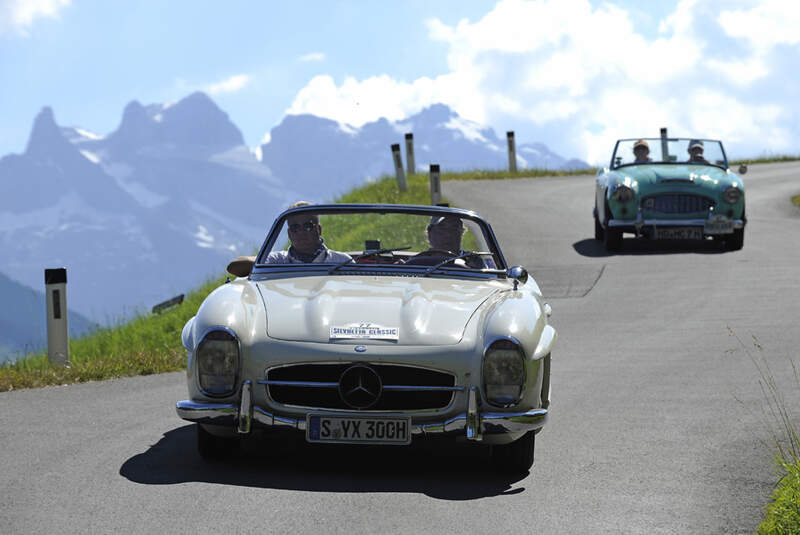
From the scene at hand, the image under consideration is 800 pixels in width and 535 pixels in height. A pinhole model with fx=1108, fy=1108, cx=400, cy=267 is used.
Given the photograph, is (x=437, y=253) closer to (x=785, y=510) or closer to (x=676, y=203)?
(x=785, y=510)

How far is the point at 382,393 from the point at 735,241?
12185mm

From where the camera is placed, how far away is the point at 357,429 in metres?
5.18

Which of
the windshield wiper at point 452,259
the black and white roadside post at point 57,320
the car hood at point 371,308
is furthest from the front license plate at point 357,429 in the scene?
the black and white roadside post at point 57,320

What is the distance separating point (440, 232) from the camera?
23.2 feet

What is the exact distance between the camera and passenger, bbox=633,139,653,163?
1655 cm

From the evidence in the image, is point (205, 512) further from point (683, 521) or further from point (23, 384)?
point (23, 384)

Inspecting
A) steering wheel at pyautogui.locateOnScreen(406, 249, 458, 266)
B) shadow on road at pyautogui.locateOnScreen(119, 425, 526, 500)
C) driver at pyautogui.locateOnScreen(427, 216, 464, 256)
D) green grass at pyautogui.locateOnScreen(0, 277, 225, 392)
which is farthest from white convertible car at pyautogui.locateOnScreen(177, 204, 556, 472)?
green grass at pyautogui.locateOnScreen(0, 277, 225, 392)

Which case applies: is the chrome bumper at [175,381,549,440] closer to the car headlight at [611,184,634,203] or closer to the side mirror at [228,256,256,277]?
the side mirror at [228,256,256,277]

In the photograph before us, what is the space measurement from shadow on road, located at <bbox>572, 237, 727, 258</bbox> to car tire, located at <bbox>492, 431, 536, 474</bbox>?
10914 mm

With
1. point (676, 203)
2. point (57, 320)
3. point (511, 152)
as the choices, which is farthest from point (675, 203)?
point (511, 152)

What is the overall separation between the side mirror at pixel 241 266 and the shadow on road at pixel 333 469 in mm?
1081

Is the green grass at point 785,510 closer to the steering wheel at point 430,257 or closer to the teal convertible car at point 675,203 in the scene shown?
the steering wheel at point 430,257

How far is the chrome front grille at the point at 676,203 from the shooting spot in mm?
15766

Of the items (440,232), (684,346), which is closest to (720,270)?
(684,346)
